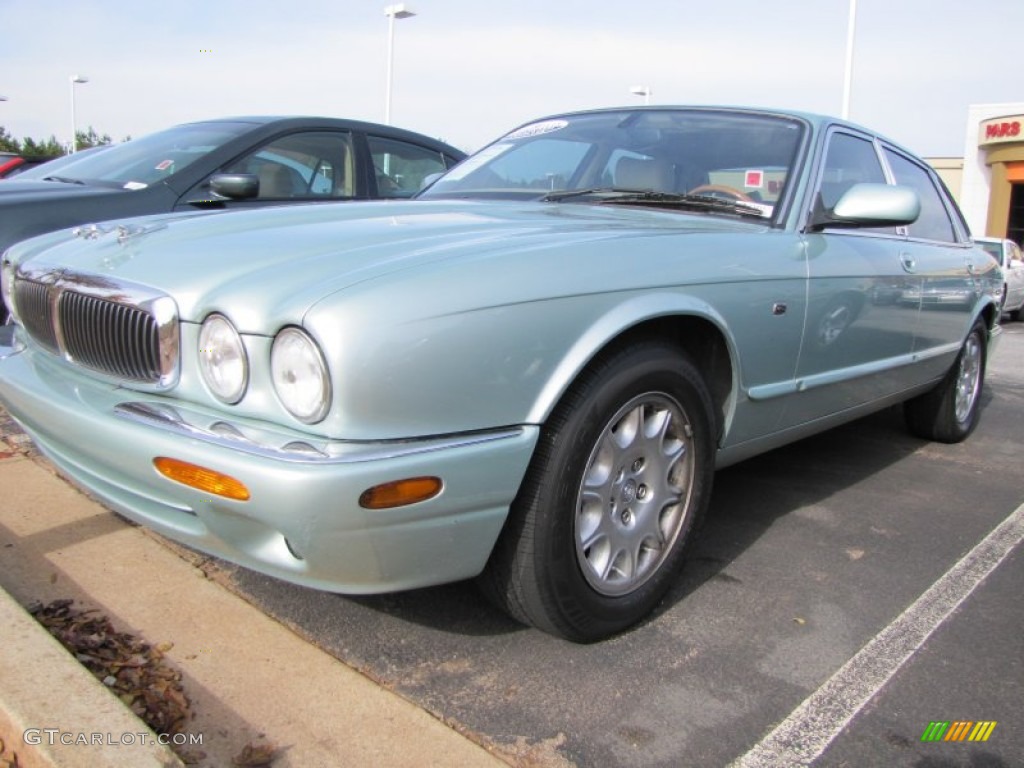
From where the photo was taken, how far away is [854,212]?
3193 millimetres

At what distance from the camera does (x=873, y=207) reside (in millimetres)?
3172

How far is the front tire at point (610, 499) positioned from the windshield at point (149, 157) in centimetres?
329

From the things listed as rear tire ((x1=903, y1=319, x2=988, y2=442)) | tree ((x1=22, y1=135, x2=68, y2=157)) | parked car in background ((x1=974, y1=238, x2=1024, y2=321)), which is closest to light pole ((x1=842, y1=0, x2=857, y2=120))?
parked car in background ((x1=974, y1=238, x2=1024, y2=321))

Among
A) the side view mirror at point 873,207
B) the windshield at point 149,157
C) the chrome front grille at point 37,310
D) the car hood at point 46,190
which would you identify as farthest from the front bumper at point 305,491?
the windshield at point 149,157

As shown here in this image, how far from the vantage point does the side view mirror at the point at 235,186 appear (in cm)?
434

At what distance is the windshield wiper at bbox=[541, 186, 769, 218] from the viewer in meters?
3.21

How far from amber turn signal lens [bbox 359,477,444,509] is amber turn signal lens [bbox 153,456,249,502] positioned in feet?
0.85

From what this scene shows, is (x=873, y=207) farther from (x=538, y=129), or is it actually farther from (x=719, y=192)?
(x=538, y=129)

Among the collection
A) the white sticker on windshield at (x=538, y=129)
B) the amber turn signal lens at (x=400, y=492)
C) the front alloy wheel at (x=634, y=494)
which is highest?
the white sticker on windshield at (x=538, y=129)

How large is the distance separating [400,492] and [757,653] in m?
1.20

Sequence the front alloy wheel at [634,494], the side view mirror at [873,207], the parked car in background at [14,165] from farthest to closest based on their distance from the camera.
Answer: the parked car in background at [14,165] < the side view mirror at [873,207] < the front alloy wheel at [634,494]

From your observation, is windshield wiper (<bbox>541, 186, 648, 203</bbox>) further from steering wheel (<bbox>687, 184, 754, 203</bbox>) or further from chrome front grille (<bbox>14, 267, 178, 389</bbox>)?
chrome front grille (<bbox>14, 267, 178, 389</bbox>)

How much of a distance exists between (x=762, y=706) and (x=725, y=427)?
3.07ft

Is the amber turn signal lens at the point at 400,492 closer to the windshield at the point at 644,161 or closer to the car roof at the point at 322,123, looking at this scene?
the windshield at the point at 644,161
